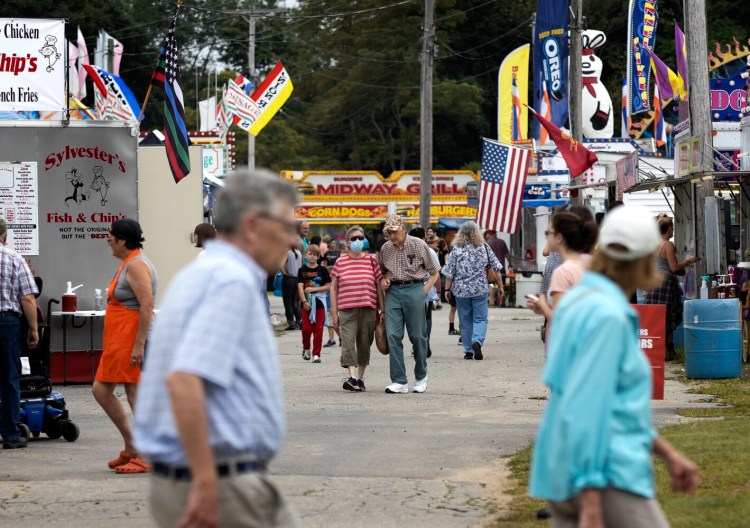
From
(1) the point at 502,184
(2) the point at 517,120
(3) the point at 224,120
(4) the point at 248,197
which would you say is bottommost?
(4) the point at 248,197

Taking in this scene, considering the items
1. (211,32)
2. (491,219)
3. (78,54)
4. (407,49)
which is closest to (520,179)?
(491,219)

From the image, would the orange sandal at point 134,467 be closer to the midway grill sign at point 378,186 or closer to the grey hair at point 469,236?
the grey hair at point 469,236

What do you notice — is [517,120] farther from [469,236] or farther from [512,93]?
[469,236]

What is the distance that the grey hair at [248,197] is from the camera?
3.89m

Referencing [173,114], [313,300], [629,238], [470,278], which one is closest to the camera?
[629,238]

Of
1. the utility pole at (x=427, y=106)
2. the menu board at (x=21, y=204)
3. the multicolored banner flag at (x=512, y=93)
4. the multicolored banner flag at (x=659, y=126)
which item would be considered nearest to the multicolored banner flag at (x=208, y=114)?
the utility pole at (x=427, y=106)

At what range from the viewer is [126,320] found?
29.9 feet

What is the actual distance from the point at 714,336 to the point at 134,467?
7.37 metres

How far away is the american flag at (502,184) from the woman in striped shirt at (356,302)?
1119 cm

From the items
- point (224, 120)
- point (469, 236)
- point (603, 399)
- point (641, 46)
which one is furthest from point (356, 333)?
point (224, 120)

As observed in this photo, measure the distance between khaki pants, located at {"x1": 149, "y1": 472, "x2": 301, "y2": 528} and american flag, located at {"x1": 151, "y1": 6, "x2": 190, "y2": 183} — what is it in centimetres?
1221

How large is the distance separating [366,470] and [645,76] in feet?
44.7

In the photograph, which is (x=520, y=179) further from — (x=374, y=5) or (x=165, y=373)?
(x=374, y=5)

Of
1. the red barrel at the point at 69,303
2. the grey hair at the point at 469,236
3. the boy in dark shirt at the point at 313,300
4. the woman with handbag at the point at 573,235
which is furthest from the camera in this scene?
the grey hair at the point at 469,236
